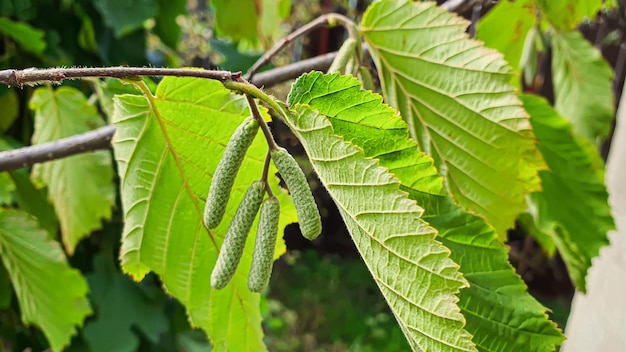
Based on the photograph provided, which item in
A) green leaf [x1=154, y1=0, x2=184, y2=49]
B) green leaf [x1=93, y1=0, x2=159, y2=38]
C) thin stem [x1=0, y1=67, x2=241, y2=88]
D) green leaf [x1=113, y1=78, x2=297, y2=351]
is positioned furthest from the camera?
green leaf [x1=154, y1=0, x2=184, y2=49]

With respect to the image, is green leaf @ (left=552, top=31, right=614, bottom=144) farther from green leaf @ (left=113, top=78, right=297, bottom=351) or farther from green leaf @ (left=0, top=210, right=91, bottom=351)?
green leaf @ (left=0, top=210, right=91, bottom=351)

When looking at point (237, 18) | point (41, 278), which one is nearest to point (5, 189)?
point (41, 278)

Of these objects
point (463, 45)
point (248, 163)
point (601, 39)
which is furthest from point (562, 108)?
point (601, 39)

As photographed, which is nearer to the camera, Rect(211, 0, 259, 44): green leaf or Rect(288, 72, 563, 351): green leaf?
Rect(288, 72, 563, 351): green leaf

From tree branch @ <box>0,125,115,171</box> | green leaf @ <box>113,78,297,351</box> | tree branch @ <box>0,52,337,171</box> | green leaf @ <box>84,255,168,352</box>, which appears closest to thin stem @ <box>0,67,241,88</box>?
tree branch @ <box>0,52,337,171</box>

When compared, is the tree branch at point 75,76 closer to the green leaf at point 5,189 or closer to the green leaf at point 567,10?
the green leaf at point 5,189

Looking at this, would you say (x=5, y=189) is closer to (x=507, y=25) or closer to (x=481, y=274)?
(x=481, y=274)

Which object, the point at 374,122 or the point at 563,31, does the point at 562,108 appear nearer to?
the point at 563,31
